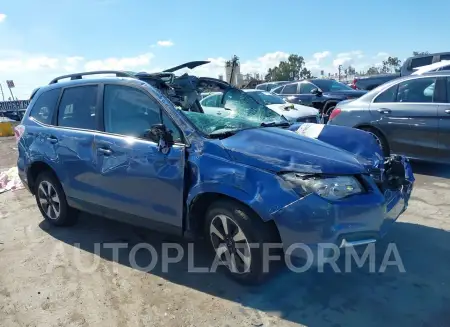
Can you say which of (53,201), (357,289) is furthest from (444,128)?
(53,201)

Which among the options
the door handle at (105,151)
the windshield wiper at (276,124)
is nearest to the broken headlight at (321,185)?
the windshield wiper at (276,124)

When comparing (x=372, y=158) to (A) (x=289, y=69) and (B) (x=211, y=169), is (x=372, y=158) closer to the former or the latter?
(B) (x=211, y=169)

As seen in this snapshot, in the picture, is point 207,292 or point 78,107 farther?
point 78,107

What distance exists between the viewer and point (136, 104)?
3711mm

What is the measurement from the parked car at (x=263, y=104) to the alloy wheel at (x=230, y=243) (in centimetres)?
116

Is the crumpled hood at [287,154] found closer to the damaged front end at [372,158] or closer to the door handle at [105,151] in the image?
the damaged front end at [372,158]

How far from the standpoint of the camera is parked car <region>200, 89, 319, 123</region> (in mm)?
4309

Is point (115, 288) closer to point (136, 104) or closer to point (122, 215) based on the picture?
point (122, 215)

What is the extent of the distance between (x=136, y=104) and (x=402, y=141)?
14.6ft

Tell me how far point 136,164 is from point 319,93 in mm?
9481

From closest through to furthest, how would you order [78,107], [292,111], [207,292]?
1. [207,292]
2. [78,107]
3. [292,111]

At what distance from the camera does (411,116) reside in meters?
6.17

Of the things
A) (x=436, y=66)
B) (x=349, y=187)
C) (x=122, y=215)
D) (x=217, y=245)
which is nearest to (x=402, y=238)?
(x=349, y=187)

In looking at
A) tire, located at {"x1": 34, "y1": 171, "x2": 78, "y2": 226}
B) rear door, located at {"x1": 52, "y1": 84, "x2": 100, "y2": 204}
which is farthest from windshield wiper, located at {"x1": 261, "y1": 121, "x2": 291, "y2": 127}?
tire, located at {"x1": 34, "y1": 171, "x2": 78, "y2": 226}
